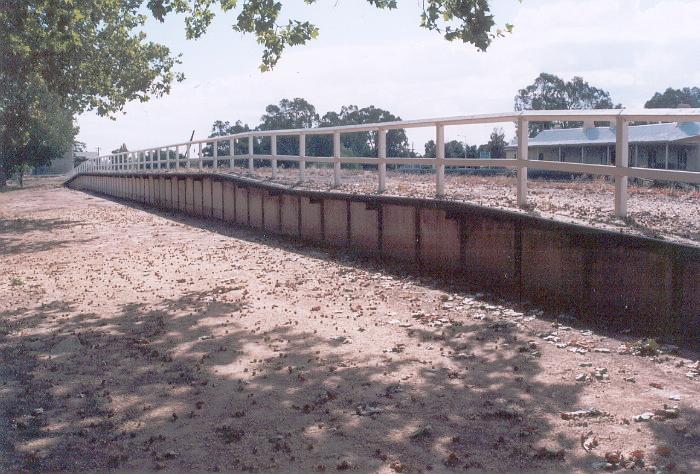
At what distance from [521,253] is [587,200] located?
2276 millimetres

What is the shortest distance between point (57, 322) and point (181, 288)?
238 centimetres

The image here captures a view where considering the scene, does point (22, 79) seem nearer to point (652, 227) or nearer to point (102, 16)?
point (102, 16)

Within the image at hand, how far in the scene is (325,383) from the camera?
21.9 feet

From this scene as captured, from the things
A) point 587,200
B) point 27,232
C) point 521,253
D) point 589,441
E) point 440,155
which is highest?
point 440,155

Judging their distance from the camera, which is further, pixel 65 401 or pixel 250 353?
pixel 250 353

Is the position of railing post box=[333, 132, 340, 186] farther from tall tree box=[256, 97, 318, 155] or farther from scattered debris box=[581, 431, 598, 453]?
tall tree box=[256, 97, 318, 155]

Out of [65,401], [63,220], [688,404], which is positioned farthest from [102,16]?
[688,404]

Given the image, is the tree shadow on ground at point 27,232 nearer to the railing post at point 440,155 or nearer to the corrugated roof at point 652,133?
the railing post at point 440,155

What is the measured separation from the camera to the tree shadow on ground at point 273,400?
16.8ft

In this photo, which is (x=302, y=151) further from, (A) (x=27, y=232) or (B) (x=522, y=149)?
(A) (x=27, y=232)

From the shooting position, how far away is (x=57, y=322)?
9297mm

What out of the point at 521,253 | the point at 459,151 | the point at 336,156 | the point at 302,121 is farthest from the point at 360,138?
the point at 302,121

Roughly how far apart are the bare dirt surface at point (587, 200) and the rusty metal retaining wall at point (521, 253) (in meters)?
0.27

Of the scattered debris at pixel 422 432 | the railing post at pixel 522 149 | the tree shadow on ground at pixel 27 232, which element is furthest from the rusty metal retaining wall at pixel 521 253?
the tree shadow on ground at pixel 27 232
